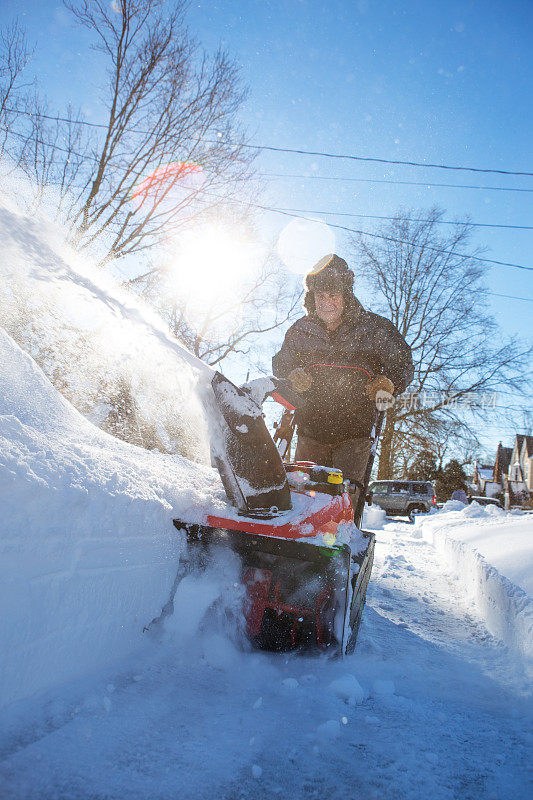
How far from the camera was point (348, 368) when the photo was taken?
302cm

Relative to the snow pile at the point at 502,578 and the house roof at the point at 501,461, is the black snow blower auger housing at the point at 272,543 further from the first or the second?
the house roof at the point at 501,461

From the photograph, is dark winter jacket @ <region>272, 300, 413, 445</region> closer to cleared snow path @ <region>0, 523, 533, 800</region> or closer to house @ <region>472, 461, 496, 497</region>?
cleared snow path @ <region>0, 523, 533, 800</region>

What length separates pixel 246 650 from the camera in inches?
68.0

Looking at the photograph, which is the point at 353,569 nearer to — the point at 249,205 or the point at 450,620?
the point at 450,620

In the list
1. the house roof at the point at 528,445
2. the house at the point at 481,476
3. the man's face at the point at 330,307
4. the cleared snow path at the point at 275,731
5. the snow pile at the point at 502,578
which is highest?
the house roof at the point at 528,445

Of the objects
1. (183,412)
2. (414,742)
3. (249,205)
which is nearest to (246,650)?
(414,742)

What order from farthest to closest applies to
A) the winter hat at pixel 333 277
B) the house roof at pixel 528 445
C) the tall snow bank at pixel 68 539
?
the house roof at pixel 528 445 < the winter hat at pixel 333 277 < the tall snow bank at pixel 68 539

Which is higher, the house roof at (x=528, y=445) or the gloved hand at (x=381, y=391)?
the house roof at (x=528, y=445)

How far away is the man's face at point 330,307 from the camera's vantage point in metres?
3.21

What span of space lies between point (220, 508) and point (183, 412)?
2.98 feet

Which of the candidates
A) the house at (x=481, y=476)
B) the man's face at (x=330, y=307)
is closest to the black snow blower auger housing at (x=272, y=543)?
the man's face at (x=330, y=307)

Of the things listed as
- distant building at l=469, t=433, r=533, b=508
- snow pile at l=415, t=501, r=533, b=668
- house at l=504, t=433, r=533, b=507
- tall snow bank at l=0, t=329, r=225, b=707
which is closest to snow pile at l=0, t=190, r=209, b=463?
tall snow bank at l=0, t=329, r=225, b=707

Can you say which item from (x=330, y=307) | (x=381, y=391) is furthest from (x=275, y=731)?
(x=330, y=307)

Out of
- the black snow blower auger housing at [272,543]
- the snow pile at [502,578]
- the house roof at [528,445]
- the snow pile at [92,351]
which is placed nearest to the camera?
the black snow blower auger housing at [272,543]
